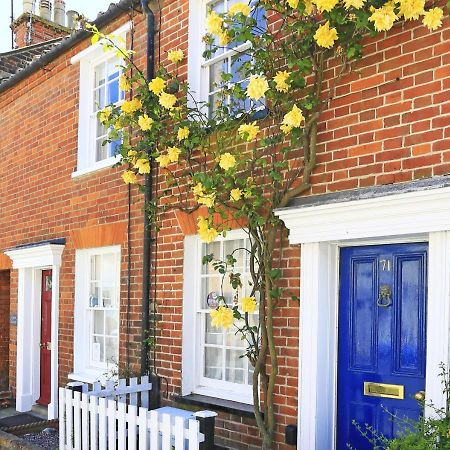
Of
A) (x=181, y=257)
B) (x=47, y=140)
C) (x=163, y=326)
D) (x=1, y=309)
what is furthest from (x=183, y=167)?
(x=1, y=309)

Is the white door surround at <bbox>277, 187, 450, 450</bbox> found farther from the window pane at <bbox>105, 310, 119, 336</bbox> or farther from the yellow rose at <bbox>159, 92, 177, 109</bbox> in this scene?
the window pane at <bbox>105, 310, 119, 336</bbox>

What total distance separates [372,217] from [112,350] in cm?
452

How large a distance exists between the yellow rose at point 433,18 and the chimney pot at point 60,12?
12.4 m

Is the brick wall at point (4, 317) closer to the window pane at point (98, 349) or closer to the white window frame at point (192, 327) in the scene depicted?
the window pane at point (98, 349)

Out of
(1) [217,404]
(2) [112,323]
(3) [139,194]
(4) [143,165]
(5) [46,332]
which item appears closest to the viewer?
(1) [217,404]

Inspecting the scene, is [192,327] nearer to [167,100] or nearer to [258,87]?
[167,100]

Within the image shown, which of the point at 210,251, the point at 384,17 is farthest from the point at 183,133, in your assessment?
the point at 384,17

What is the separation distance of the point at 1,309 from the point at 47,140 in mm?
3447

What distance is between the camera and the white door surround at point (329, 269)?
424 centimetres

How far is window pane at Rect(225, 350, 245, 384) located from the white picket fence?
90cm

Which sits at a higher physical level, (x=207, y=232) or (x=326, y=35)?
(x=326, y=35)

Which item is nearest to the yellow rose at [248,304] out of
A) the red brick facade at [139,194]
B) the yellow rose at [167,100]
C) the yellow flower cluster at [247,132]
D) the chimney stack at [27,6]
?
the red brick facade at [139,194]

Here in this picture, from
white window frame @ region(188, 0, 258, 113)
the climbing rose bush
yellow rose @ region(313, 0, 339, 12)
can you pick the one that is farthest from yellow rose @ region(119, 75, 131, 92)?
yellow rose @ region(313, 0, 339, 12)

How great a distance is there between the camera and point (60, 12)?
1488cm
